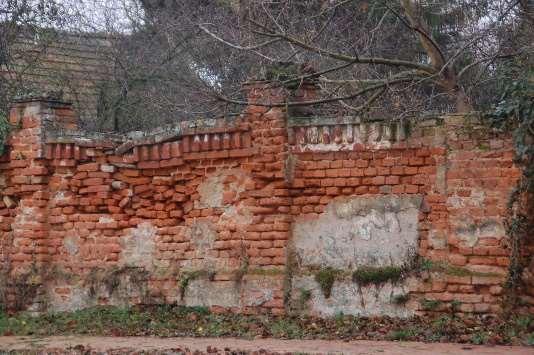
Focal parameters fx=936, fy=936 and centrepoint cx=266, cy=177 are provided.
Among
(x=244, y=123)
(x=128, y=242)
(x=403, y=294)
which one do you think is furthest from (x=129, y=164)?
(x=403, y=294)

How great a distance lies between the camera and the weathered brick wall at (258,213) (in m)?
9.66

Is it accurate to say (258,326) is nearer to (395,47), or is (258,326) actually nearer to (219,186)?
(219,186)

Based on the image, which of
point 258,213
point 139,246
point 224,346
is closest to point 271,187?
point 258,213

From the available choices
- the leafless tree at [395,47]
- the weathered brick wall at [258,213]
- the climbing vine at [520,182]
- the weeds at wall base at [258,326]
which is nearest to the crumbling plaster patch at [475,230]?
the weathered brick wall at [258,213]

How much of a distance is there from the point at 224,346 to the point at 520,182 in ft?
11.0

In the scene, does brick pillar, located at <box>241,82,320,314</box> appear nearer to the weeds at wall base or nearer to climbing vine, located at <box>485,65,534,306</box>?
the weeds at wall base

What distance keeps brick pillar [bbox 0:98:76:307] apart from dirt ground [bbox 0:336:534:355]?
215 cm

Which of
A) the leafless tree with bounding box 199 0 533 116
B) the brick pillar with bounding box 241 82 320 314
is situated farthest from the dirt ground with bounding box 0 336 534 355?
the leafless tree with bounding box 199 0 533 116

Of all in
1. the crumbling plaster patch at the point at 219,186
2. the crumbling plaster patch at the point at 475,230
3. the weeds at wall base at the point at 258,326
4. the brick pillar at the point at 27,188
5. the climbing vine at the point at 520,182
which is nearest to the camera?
the weeds at wall base at the point at 258,326

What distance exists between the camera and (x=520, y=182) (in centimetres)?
934

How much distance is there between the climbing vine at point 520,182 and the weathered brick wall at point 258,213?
0.11 meters

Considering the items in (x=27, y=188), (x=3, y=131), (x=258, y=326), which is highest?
(x=3, y=131)

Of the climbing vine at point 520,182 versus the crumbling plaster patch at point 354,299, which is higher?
the climbing vine at point 520,182

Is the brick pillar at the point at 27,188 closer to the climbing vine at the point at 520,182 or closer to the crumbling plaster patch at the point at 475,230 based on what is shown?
the crumbling plaster patch at the point at 475,230
